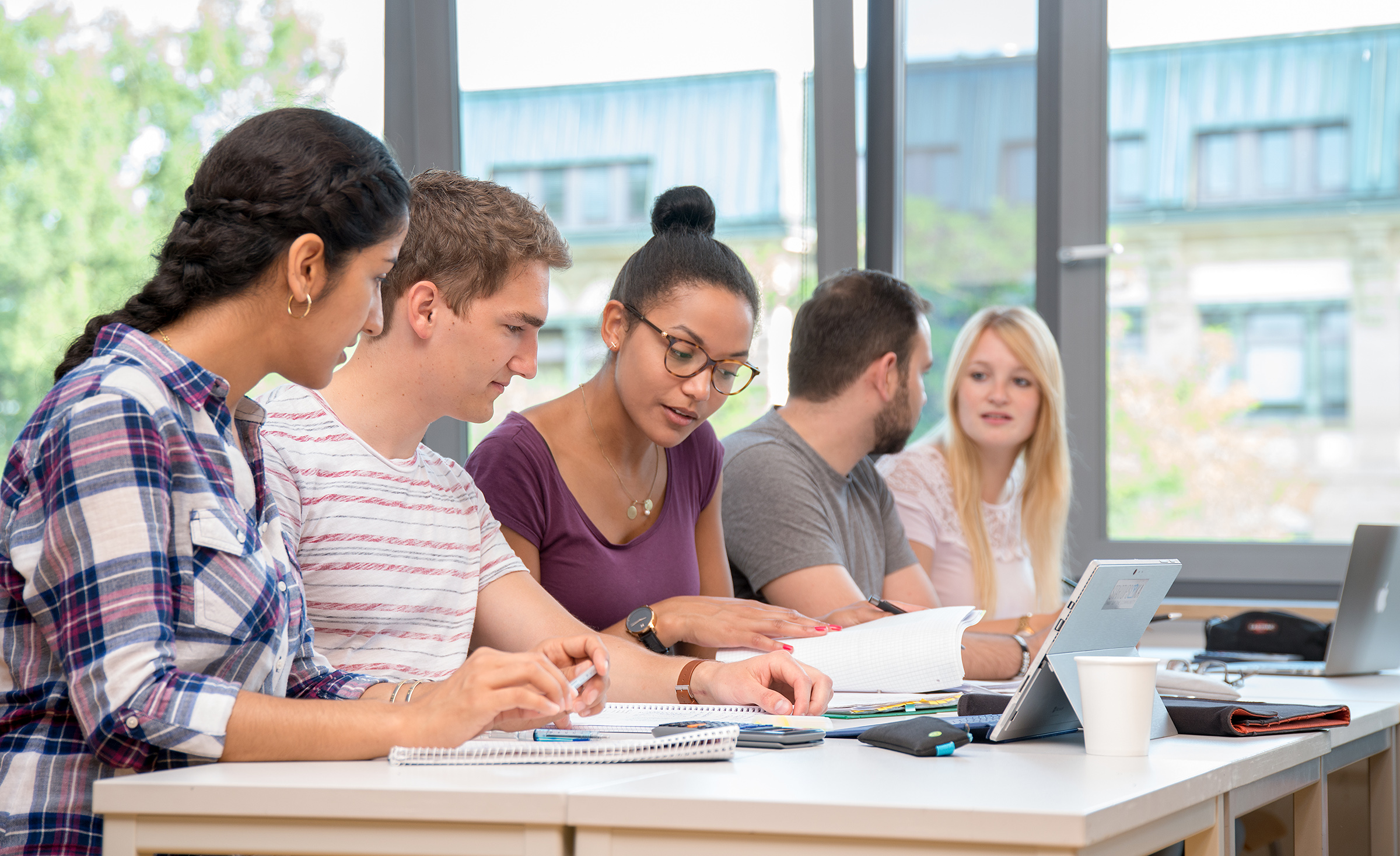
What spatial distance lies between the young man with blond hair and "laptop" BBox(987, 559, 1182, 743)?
0.81 ft

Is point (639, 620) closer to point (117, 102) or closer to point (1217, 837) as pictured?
point (1217, 837)

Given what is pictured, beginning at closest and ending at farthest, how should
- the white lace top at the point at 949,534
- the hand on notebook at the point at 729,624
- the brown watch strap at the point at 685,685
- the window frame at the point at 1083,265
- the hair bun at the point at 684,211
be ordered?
1. the brown watch strap at the point at 685,685
2. the hand on notebook at the point at 729,624
3. the hair bun at the point at 684,211
4. the white lace top at the point at 949,534
5. the window frame at the point at 1083,265

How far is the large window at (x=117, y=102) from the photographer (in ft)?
10.7

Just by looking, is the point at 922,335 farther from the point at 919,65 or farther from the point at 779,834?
the point at 779,834

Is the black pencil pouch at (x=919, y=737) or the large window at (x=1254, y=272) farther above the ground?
the large window at (x=1254, y=272)

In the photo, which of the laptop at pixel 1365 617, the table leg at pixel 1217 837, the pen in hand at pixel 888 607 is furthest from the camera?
the laptop at pixel 1365 617

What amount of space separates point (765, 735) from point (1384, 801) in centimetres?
112

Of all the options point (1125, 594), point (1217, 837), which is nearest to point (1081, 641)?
point (1125, 594)

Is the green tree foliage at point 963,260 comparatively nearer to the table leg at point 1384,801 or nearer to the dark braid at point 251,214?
the table leg at point 1384,801

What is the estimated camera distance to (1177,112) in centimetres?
326

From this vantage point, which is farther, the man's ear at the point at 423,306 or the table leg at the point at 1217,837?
the man's ear at the point at 423,306

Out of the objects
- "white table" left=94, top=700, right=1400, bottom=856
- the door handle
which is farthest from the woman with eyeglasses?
the door handle

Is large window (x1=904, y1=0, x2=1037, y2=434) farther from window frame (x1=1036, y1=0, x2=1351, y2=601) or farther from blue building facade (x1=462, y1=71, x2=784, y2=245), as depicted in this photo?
blue building facade (x1=462, y1=71, x2=784, y2=245)

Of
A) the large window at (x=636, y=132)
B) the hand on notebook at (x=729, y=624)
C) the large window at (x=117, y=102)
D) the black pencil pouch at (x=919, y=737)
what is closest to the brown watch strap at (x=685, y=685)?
the hand on notebook at (x=729, y=624)
